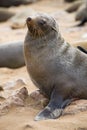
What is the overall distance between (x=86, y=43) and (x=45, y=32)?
1593 millimetres

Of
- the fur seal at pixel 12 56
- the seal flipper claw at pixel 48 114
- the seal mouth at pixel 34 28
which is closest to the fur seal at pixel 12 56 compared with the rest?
the fur seal at pixel 12 56

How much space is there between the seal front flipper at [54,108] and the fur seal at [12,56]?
2973 mm

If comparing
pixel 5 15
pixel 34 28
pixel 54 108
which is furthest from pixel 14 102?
pixel 5 15

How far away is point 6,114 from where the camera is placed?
4.22m

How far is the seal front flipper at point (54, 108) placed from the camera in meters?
4.13

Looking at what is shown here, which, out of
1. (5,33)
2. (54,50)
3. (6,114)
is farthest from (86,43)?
(5,33)

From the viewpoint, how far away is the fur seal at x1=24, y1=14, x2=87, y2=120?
4426mm

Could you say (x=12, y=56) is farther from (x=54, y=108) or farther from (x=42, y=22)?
(x=54, y=108)

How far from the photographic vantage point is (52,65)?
447 centimetres

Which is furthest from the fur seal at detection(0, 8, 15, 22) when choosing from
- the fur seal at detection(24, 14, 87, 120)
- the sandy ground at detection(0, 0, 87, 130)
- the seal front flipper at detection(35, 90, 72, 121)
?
the seal front flipper at detection(35, 90, 72, 121)

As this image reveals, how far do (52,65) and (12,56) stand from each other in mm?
2961

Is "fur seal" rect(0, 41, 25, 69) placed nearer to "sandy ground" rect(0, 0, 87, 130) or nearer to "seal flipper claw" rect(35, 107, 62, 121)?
"sandy ground" rect(0, 0, 87, 130)

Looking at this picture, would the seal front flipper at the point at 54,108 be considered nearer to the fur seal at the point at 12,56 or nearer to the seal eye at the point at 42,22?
the seal eye at the point at 42,22

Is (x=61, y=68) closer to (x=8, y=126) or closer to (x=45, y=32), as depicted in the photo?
(x=45, y=32)
